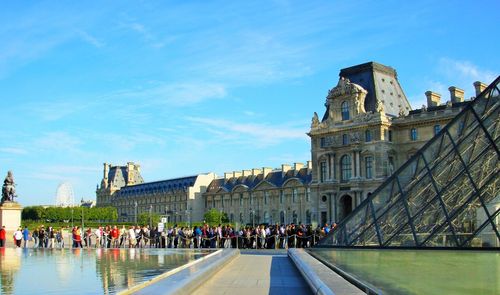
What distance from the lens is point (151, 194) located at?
124m

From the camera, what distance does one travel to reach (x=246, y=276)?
11734mm

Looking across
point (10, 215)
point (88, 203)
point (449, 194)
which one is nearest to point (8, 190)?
point (10, 215)

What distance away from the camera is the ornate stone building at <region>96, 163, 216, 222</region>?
110062 millimetres

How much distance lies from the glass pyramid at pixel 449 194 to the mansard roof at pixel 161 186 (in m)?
95.1

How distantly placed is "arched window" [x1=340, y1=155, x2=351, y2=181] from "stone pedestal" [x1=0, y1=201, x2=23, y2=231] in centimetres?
3523

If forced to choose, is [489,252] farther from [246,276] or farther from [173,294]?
[173,294]

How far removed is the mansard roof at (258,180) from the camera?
87438 mm

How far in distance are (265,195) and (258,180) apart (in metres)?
4.14

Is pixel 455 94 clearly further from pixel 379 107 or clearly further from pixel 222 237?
pixel 222 237

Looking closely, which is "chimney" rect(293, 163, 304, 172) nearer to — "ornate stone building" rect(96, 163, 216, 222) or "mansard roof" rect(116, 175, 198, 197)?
"ornate stone building" rect(96, 163, 216, 222)

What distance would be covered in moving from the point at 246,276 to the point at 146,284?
4090 mm

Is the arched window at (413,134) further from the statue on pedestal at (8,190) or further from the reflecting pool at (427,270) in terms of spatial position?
the reflecting pool at (427,270)

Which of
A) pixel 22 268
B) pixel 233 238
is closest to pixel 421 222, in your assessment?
pixel 22 268

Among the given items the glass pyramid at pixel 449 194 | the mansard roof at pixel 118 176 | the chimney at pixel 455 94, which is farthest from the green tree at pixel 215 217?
the glass pyramid at pixel 449 194
